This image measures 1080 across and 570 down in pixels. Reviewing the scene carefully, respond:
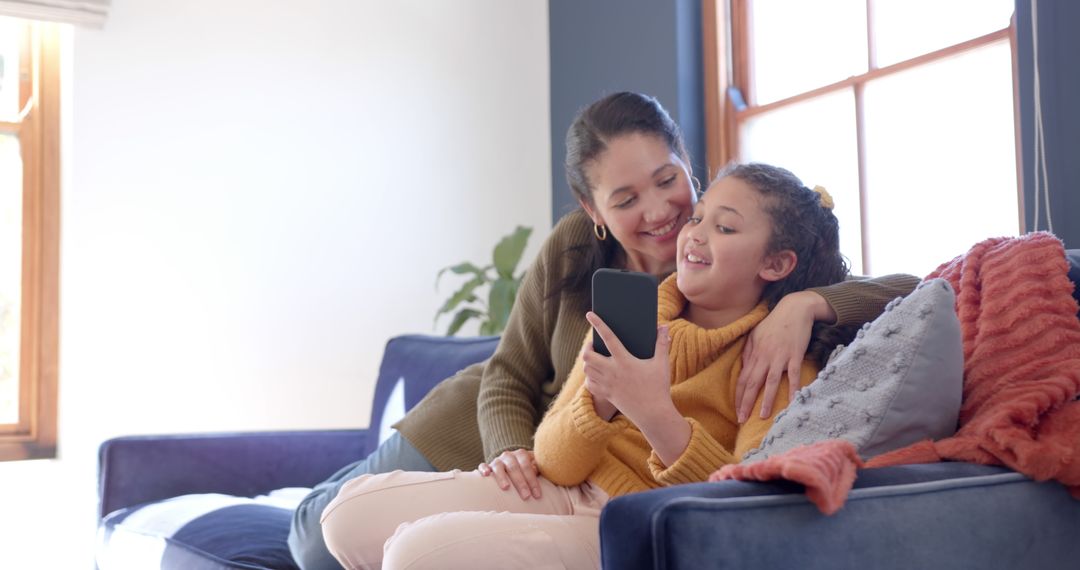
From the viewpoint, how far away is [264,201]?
3.64 meters

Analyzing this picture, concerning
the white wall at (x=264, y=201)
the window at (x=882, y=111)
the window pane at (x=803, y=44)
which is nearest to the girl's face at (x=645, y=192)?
the window at (x=882, y=111)

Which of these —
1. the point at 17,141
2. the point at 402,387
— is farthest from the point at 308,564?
the point at 17,141

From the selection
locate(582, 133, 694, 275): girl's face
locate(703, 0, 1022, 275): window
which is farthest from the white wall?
locate(582, 133, 694, 275): girl's face

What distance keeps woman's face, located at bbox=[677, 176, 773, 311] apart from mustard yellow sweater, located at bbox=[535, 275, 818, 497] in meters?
0.04

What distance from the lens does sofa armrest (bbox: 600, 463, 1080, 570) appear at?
0.85 metres

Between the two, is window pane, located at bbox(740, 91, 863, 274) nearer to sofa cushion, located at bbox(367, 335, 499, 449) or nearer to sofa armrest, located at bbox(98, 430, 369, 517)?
sofa cushion, located at bbox(367, 335, 499, 449)

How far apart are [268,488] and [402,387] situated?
0.40 m

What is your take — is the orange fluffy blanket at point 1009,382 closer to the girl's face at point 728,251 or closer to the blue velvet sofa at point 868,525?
the blue velvet sofa at point 868,525

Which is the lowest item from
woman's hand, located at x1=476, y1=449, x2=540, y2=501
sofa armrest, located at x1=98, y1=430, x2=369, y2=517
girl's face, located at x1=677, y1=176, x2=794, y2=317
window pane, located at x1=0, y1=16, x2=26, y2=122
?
sofa armrest, located at x1=98, y1=430, x2=369, y2=517

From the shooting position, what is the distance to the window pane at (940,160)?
246 cm

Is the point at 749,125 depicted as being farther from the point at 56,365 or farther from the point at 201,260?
the point at 56,365

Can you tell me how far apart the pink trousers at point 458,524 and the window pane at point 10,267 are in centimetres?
239

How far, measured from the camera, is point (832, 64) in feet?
9.78

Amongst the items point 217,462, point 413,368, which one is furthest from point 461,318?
point 217,462
